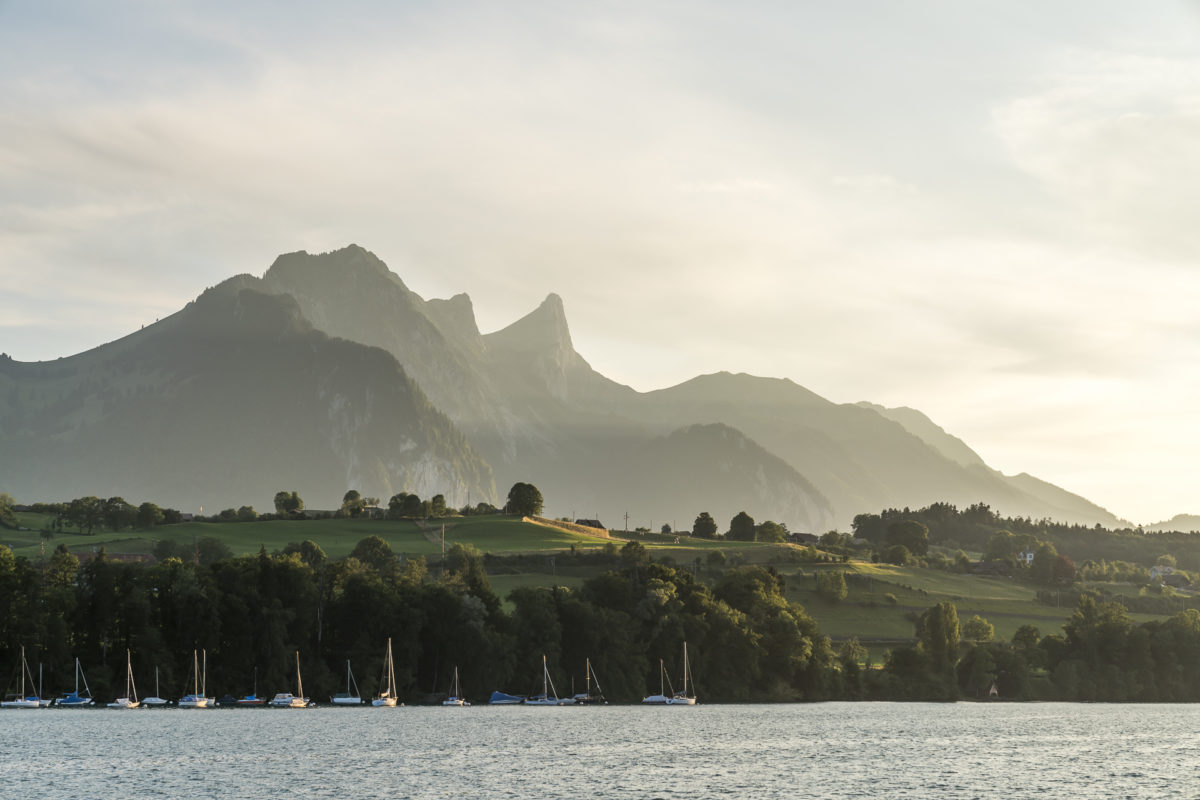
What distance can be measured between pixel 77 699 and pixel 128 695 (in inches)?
223

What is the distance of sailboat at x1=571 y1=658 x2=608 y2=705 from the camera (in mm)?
167625

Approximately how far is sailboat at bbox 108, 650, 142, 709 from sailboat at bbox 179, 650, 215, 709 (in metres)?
5.27

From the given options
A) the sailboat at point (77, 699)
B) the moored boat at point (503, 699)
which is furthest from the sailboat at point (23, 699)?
the moored boat at point (503, 699)

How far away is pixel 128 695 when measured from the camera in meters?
151

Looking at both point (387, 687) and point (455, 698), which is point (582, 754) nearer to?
point (455, 698)

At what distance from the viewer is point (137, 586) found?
155750mm

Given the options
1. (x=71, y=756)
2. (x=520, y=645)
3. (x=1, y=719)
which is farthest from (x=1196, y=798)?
(x=1, y=719)

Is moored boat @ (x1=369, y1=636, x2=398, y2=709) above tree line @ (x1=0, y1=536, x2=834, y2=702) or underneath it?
underneath

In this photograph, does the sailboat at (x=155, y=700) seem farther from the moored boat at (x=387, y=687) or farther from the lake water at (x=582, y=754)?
the moored boat at (x=387, y=687)

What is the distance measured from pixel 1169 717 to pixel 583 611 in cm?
7807

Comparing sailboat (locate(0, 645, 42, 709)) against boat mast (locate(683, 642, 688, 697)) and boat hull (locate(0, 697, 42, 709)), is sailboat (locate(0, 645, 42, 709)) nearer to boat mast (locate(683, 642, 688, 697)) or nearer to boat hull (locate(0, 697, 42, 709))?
boat hull (locate(0, 697, 42, 709))

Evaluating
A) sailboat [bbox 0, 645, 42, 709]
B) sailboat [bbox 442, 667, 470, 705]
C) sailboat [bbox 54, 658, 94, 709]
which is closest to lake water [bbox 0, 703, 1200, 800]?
sailboat [bbox 442, 667, 470, 705]

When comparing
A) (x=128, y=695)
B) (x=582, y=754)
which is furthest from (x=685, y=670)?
(x=128, y=695)

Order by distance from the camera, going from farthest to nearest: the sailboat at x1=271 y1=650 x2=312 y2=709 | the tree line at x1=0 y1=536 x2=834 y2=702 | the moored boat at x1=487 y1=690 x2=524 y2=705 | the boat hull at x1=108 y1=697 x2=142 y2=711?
the moored boat at x1=487 y1=690 x2=524 y2=705
the tree line at x1=0 y1=536 x2=834 y2=702
the sailboat at x1=271 y1=650 x2=312 y2=709
the boat hull at x1=108 y1=697 x2=142 y2=711
